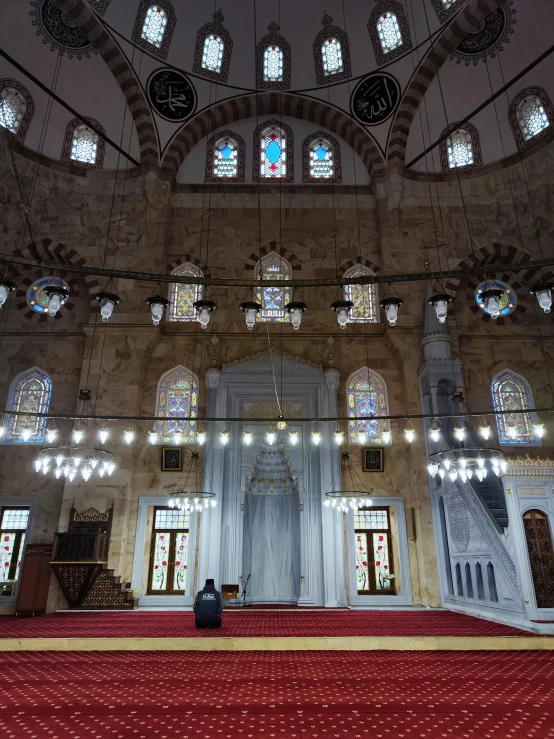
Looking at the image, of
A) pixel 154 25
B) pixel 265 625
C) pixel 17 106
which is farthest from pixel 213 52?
pixel 265 625

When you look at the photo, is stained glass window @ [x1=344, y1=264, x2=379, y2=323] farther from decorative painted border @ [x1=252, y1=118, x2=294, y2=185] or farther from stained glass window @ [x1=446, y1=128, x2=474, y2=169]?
stained glass window @ [x1=446, y1=128, x2=474, y2=169]

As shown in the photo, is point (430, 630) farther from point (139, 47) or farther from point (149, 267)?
point (139, 47)

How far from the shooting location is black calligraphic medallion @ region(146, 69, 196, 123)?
13.9m

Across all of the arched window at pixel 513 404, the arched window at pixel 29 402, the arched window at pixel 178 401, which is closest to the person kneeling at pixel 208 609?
the arched window at pixel 178 401

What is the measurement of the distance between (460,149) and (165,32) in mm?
8846

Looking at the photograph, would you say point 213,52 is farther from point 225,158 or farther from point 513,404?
point 513,404

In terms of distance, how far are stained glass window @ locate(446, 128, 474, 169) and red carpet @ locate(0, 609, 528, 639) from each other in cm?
1178

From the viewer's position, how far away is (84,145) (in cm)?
1423

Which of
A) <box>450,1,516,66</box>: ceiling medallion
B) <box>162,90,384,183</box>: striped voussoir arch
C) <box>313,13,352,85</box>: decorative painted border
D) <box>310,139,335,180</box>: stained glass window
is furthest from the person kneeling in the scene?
<box>450,1,516,66</box>: ceiling medallion

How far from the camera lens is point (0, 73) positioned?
492 inches

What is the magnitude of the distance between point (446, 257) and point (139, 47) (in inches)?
394

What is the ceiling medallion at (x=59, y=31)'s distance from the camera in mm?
12440

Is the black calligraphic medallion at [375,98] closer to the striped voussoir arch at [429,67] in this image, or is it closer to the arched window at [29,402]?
the striped voussoir arch at [429,67]

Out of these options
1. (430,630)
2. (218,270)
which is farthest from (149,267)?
(430,630)
